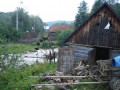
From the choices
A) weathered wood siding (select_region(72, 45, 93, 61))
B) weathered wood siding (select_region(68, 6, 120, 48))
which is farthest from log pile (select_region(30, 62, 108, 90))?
weathered wood siding (select_region(68, 6, 120, 48))

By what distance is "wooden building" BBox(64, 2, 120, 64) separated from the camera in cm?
1118

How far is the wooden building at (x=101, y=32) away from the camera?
11.2 metres

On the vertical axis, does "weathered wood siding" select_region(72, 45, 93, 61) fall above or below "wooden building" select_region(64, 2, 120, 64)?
below

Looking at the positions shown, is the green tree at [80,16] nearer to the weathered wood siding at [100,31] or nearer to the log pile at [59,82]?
the weathered wood siding at [100,31]

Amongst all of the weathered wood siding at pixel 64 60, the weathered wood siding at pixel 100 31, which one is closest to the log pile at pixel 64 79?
the weathered wood siding at pixel 64 60

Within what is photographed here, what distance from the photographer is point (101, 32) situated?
11.7 m

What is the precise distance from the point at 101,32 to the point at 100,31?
124 millimetres

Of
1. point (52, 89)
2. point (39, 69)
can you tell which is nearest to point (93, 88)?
point (52, 89)

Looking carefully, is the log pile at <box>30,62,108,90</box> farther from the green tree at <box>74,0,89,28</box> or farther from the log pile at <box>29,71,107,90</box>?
the green tree at <box>74,0,89,28</box>

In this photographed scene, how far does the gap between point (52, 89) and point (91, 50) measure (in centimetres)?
617

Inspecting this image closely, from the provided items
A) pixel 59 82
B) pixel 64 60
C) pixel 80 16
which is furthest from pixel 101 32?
pixel 80 16

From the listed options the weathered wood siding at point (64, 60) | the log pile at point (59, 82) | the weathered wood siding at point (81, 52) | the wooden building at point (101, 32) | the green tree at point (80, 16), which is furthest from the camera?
the green tree at point (80, 16)

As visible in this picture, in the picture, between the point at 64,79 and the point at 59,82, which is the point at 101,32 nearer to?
the point at 64,79

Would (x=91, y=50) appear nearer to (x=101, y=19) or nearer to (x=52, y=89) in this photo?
(x=101, y=19)
